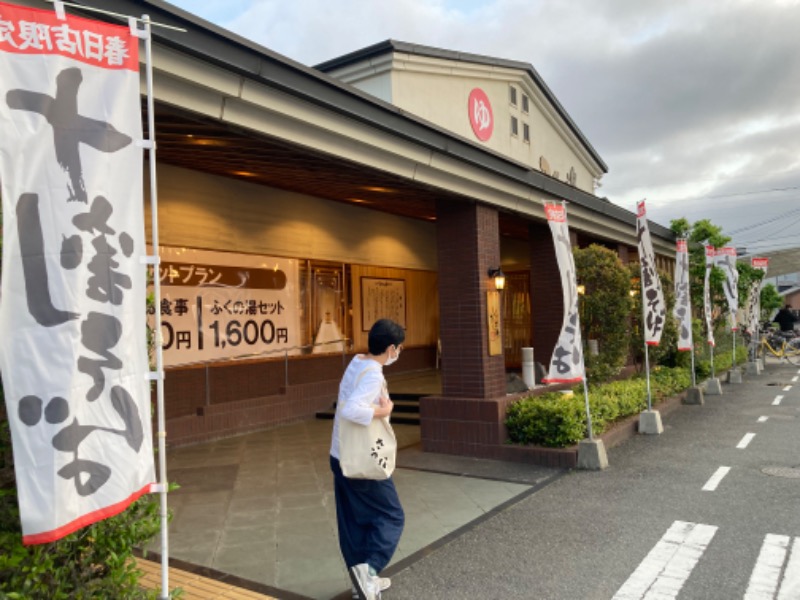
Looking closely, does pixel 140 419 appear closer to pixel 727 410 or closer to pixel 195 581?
pixel 195 581

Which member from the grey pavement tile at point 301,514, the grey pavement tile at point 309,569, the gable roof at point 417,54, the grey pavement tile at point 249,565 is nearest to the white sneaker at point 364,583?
the grey pavement tile at point 309,569

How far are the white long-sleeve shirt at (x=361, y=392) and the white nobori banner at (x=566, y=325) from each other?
459cm

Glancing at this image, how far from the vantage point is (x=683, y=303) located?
496 inches

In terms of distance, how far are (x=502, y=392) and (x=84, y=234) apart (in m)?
7.35

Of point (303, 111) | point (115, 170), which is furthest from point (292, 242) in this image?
point (115, 170)

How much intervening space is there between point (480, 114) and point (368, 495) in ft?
47.2

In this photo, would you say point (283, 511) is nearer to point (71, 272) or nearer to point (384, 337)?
point (384, 337)

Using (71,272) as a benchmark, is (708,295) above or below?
above

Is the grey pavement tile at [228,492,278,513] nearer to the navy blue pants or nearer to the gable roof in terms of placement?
the navy blue pants

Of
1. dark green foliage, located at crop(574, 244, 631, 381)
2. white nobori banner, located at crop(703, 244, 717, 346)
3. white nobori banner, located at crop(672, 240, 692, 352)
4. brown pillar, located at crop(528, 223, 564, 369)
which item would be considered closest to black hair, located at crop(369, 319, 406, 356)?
dark green foliage, located at crop(574, 244, 631, 381)

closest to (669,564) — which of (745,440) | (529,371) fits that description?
(745,440)

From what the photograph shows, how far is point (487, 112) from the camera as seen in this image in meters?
16.8

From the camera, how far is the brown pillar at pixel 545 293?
40.7 ft

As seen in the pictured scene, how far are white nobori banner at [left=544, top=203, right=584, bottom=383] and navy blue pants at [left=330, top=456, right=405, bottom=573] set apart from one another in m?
4.49
